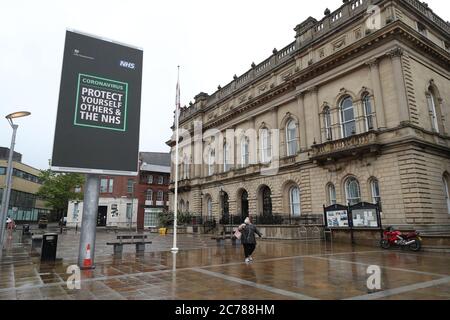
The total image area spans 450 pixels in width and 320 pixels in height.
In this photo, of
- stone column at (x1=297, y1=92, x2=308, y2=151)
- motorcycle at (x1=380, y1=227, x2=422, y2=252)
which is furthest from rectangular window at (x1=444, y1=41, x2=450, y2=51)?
motorcycle at (x1=380, y1=227, x2=422, y2=252)

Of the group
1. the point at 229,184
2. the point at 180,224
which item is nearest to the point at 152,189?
the point at 180,224

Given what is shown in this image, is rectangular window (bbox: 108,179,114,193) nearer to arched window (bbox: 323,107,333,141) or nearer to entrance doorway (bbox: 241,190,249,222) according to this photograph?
entrance doorway (bbox: 241,190,249,222)

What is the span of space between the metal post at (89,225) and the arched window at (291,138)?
2035cm

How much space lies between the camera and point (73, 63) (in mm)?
10594

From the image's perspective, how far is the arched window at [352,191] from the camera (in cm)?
2192

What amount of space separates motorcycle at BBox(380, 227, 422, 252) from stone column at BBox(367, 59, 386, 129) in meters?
7.82

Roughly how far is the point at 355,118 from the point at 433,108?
225 inches

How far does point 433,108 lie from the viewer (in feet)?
73.5

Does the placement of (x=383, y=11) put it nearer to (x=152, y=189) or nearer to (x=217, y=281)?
(x=217, y=281)

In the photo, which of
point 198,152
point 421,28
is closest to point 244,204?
point 198,152

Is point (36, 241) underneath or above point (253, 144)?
underneath

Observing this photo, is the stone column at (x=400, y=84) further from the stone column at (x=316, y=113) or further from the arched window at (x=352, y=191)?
the stone column at (x=316, y=113)

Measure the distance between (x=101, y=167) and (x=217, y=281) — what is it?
5.71 m

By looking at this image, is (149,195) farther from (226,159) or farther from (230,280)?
(230,280)
